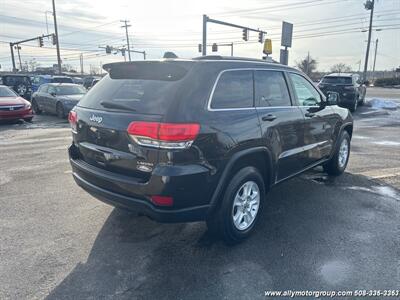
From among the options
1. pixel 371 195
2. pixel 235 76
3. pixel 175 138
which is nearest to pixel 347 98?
pixel 371 195

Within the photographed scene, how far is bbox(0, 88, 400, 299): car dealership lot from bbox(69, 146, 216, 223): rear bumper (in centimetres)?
55

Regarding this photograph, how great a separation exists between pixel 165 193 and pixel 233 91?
128 cm

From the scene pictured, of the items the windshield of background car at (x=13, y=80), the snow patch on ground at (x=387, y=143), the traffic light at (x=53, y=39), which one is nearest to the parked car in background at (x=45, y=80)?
the windshield of background car at (x=13, y=80)

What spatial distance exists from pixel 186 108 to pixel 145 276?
1.54 metres

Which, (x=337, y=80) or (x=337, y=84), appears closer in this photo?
(x=337, y=84)

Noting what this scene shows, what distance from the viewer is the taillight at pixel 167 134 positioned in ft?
9.15

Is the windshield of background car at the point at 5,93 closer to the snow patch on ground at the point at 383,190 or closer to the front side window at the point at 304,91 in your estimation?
the front side window at the point at 304,91

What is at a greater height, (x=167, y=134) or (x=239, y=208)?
(x=167, y=134)

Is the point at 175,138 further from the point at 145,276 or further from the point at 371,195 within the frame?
the point at 371,195

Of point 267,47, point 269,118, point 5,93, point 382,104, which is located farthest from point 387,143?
point 5,93

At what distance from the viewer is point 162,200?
2896 millimetres

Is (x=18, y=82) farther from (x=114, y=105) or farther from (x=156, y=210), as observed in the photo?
(x=156, y=210)

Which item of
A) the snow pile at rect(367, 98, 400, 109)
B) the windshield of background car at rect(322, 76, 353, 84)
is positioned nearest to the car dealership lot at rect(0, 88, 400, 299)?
the windshield of background car at rect(322, 76, 353, 84)

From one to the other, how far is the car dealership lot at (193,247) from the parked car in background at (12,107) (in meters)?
7.79
